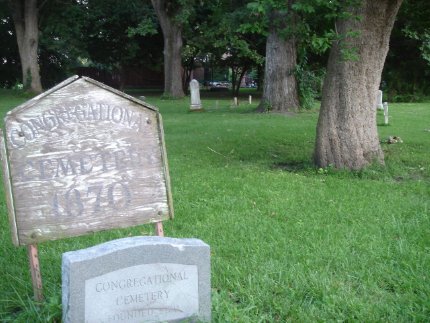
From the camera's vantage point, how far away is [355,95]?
27.0 feet

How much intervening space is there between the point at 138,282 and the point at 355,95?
607 cm

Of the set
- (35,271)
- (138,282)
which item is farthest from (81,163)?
(138,282)

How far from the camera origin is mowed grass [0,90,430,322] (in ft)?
11.9

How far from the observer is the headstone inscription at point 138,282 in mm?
2893

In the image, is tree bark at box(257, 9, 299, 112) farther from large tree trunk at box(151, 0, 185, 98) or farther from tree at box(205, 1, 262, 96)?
large tree trunk at box(151, 0, 185, 98)

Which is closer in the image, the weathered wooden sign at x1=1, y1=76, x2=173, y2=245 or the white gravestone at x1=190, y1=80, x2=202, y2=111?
the weathered wooden sign at x1=1, y1=76, x2=173, y2=245

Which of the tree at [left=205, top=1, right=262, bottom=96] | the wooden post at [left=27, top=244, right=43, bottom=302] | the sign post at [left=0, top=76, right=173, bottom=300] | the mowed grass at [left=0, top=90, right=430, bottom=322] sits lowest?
the mowed grass at [left=0, top=90, right=430, bottom=322]

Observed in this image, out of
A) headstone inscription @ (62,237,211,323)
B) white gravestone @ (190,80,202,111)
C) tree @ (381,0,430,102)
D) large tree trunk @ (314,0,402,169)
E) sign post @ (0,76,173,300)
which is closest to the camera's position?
headstone inscription @ (62,237,211,323)

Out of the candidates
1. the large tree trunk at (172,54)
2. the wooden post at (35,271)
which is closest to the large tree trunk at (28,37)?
the large tree trunk at (172,54)

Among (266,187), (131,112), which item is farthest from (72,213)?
(266,187)

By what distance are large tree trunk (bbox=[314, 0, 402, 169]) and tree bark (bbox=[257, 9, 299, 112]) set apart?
9.62m

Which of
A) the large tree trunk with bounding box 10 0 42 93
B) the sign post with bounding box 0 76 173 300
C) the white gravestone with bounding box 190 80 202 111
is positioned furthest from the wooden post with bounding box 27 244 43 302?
the large tree trunk with bounding box 10 0 42 93

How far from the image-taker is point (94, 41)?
38.9m

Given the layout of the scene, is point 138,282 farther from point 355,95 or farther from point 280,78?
Answer: point 280,78
